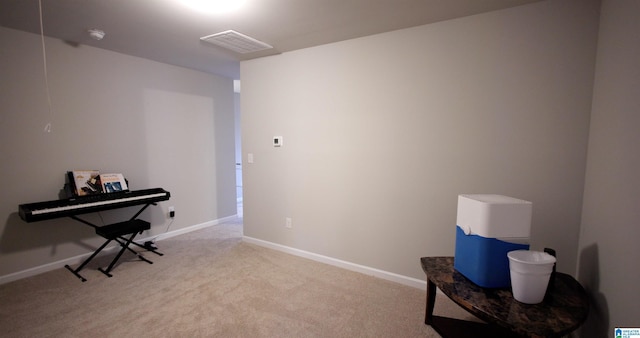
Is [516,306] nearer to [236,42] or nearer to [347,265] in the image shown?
[347,265]

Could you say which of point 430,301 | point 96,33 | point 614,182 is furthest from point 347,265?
point 96,33

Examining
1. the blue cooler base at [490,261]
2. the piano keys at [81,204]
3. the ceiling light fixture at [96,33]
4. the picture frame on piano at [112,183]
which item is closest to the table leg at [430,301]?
the blue cooler base at [490,261]

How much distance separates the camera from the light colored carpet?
6.21 ft

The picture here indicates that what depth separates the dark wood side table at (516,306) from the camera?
1175 mm

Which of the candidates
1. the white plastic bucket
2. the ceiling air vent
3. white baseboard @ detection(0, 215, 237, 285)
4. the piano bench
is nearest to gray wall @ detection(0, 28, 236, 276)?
white baseboard @ detection(0, 215, 237, 285)

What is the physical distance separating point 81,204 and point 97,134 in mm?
924

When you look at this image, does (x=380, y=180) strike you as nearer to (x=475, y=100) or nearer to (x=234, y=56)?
(x=475, y=100)

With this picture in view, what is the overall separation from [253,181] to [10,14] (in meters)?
2.53

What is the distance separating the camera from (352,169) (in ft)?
9.02

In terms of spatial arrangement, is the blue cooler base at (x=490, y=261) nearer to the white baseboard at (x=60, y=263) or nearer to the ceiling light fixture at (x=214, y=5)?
the ceiling light fixture at (x=214, y=5)

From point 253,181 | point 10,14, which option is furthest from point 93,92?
point 253,181

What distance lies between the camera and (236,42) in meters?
2.69

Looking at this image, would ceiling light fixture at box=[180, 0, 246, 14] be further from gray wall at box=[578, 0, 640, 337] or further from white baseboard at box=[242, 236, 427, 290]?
white baseboard at box=[242, 236, 427, 290]

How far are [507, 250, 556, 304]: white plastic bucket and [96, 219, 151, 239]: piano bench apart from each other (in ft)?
10.6
